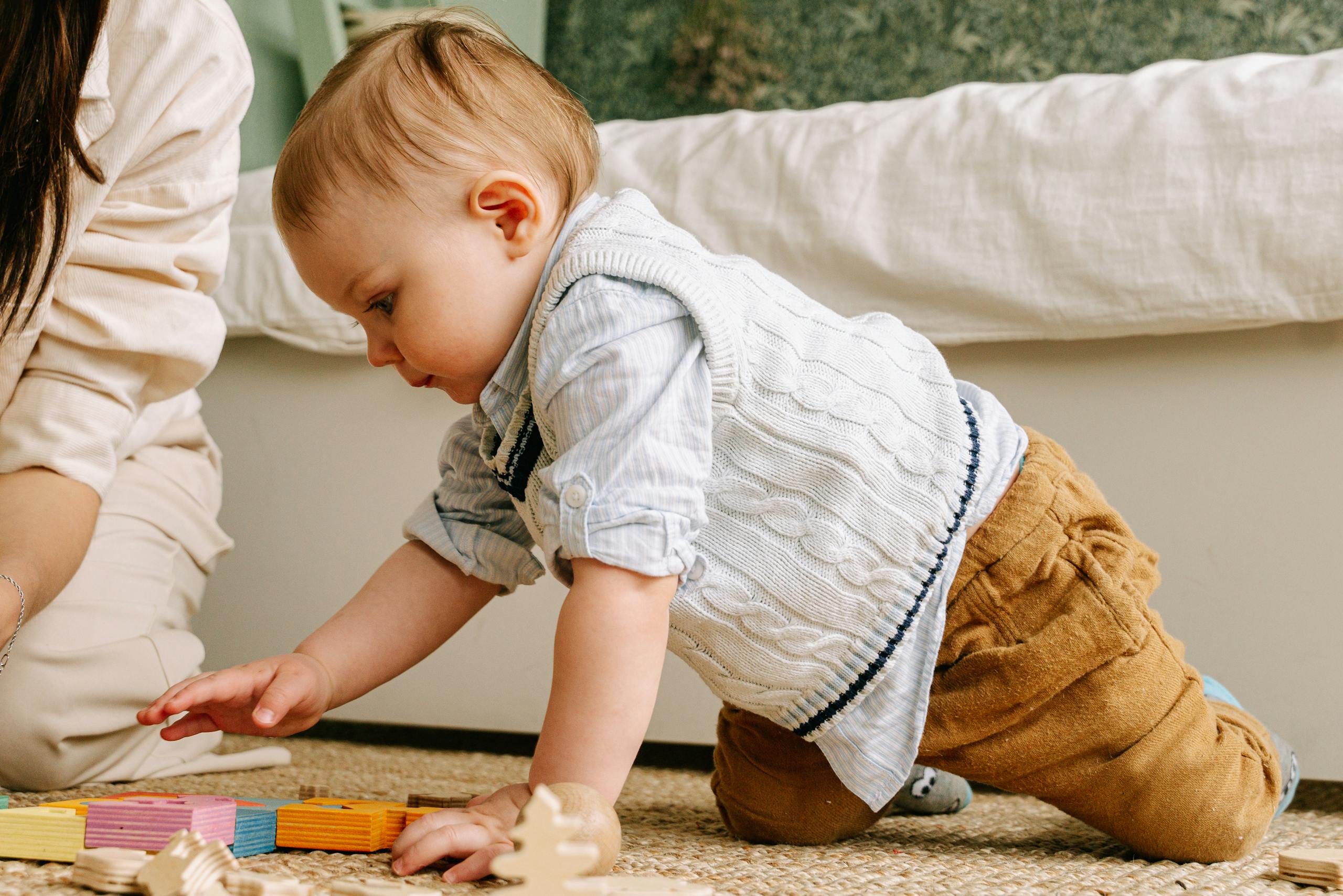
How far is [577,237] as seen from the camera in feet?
1.97

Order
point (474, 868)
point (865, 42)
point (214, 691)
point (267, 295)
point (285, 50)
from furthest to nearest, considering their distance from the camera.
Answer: point (865, 42), point (285, 50), point (267, 295), point (214, 691), point (474, 868)

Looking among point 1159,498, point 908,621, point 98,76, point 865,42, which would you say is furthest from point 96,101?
point 865,42

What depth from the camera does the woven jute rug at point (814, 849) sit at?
54 cm

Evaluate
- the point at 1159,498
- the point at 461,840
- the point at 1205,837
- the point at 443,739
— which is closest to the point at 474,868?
the point at 461,840

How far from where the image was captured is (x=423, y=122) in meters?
0.60

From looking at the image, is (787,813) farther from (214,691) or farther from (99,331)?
(99,331)

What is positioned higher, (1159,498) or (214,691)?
(1159,498)

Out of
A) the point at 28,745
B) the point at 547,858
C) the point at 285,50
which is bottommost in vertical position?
the point at 28,745

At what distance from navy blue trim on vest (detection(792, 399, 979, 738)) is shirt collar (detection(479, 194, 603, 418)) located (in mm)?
262

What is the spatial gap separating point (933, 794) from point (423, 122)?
62cm

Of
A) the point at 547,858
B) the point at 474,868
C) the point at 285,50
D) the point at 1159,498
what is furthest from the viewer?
the point at 285,50

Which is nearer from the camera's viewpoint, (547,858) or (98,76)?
(547,858)

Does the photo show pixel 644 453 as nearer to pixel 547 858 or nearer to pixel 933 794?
pixel 547 858

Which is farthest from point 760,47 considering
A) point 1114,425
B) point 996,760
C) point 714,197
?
point 996,760
